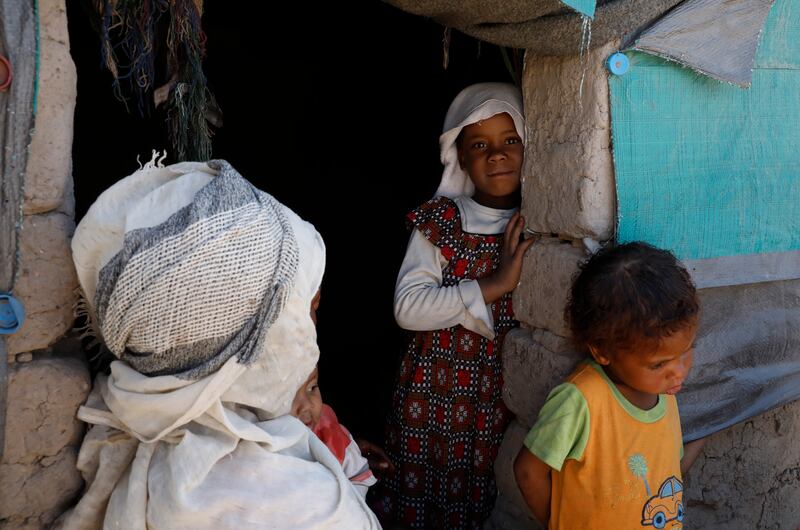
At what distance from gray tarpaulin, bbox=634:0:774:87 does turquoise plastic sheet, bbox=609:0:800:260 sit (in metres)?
0.06

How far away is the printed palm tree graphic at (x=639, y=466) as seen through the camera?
91.0 inches

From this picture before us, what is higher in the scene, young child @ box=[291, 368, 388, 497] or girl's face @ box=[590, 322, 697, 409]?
girl's face @ box=[590, 322, 697, 409]

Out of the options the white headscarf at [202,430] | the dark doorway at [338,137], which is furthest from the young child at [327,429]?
the dark doorway at [338,137]

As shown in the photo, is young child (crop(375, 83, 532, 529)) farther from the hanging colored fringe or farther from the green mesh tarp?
the hanging colored fringe

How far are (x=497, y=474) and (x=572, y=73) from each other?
4.77 feet

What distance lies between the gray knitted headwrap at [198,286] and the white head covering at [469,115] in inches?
50.3

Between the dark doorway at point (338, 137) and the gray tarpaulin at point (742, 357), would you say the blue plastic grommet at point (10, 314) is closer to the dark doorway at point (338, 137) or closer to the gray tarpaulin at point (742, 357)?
the gray tarpaulin at point (742, 357)

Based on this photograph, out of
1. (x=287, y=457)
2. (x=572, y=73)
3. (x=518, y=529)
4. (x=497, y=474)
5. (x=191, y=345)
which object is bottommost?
(x=518, y=529)

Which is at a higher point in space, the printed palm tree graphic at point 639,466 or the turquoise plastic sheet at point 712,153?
the turquoise plastic sheet at point 712,153

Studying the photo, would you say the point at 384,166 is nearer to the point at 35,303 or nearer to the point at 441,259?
the point at 441,259

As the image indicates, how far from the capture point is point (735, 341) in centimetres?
275

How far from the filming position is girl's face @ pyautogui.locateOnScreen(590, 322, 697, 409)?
2.23m

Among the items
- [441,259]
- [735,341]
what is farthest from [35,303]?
[735,341]

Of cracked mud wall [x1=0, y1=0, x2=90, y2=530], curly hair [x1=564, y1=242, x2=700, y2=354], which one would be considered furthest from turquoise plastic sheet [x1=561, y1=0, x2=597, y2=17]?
cracked mud wall [x1=0, y1=0, x2=90, y2=530]
